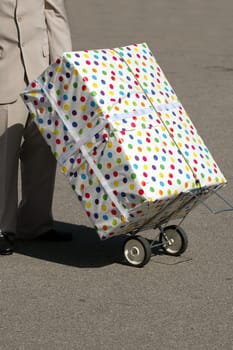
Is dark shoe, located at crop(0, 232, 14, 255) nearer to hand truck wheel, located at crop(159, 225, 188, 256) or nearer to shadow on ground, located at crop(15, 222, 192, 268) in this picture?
shadow on ground, located at crop(15, 222, 192, 268)

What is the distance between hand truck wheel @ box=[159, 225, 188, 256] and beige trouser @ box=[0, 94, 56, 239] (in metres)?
0.76

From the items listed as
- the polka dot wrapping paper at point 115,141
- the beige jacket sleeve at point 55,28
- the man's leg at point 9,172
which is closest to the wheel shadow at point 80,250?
the man's leg at point 9,172

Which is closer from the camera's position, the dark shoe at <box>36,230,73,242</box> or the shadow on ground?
the shadow on ground

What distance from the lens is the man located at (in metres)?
6.34

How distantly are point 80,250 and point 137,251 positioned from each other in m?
0.53

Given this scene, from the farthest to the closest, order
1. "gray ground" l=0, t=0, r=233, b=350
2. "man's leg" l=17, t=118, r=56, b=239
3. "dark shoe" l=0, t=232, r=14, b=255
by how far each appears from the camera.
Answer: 1. "man's leg" l=17, t=118, r=56, b=239
2. "dark shoe" l=0, t=232, r=14, b=255
3. "gray ground" l=0, t=0, r=233, b=350

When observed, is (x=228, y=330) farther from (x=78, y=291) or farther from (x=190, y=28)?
(x=190, y=28)

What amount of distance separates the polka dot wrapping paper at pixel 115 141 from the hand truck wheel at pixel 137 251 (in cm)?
7

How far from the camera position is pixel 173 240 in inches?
253

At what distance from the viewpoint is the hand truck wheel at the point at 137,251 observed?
6.13 meters

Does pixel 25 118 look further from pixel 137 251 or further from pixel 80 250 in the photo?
pixel 137 251

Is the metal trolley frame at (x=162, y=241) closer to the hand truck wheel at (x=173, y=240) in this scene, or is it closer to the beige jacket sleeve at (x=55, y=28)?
the hand truck wheel at (x=173, y=240)

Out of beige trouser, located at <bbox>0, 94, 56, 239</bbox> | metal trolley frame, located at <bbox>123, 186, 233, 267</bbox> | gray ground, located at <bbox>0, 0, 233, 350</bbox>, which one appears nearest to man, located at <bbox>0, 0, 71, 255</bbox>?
beige trouser, located at <bbox>0, 94, 56, 239</bbox>

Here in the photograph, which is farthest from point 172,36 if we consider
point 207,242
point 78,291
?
point 78,291
